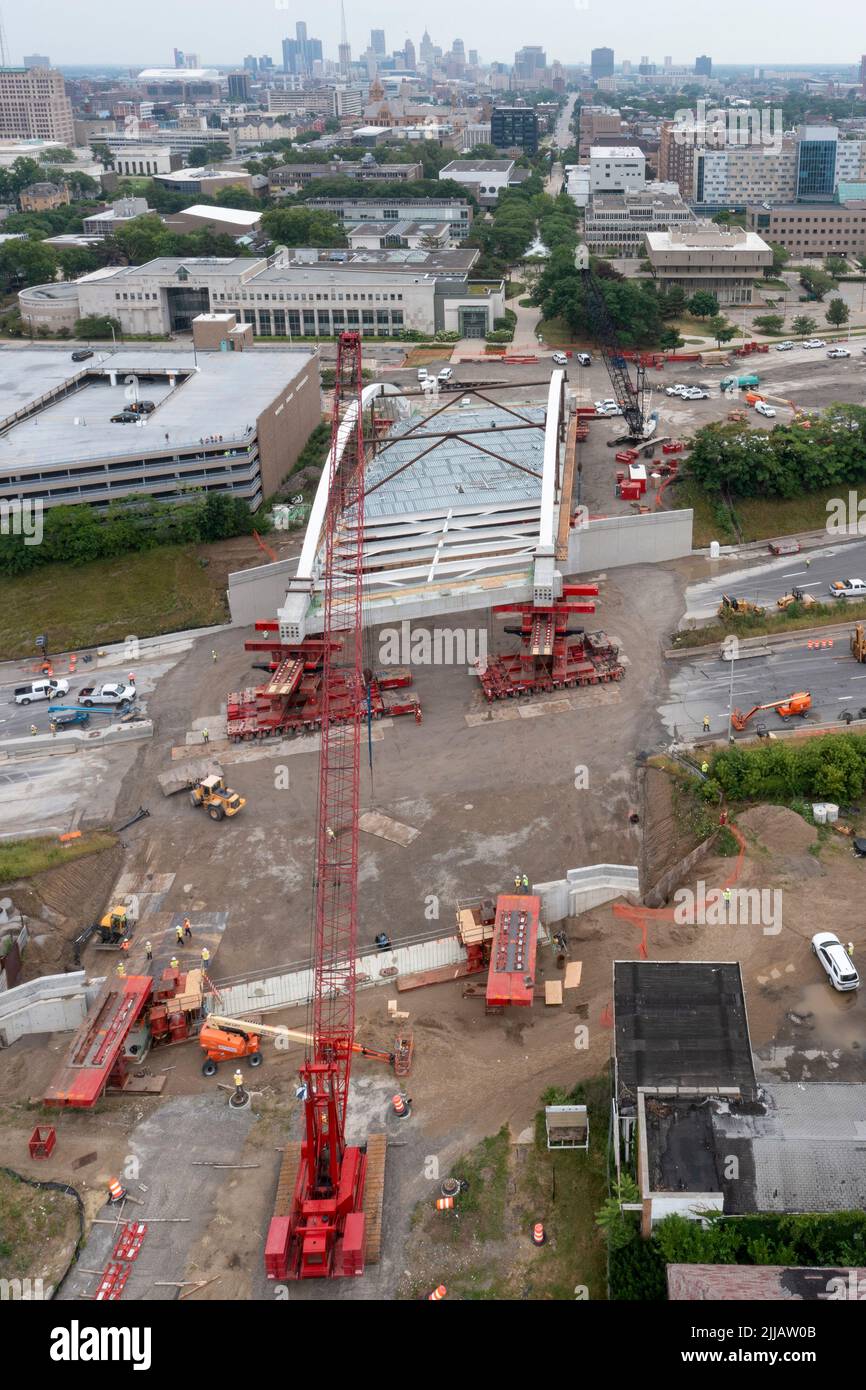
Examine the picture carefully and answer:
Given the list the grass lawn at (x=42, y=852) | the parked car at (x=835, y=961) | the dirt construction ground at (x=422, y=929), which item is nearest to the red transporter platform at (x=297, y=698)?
the dirt construction ground at (x=422, y=929)

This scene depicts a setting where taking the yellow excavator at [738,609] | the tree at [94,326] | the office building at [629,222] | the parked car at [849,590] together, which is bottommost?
the yellow excavator at [738,609]

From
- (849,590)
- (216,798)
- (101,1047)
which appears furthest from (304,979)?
(849,590)

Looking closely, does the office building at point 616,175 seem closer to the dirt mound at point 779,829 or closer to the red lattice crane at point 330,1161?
the dirt mound at point 779,829

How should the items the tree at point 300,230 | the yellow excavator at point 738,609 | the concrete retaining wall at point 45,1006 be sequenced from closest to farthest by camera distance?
the concrete retaining wall at point 45,1006, the yellow excavator at point 738,609, the tree at point 300,230

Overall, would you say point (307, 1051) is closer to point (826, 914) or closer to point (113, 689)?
point (826, 914)

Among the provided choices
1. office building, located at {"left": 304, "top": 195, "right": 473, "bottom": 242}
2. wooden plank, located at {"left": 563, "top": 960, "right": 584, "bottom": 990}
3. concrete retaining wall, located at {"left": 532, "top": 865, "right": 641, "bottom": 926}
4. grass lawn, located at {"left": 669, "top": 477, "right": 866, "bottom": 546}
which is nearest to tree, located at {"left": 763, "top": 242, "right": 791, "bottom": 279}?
office building, located at {"left": 304, "top": 195, "right": 473, "bottom": 242}
